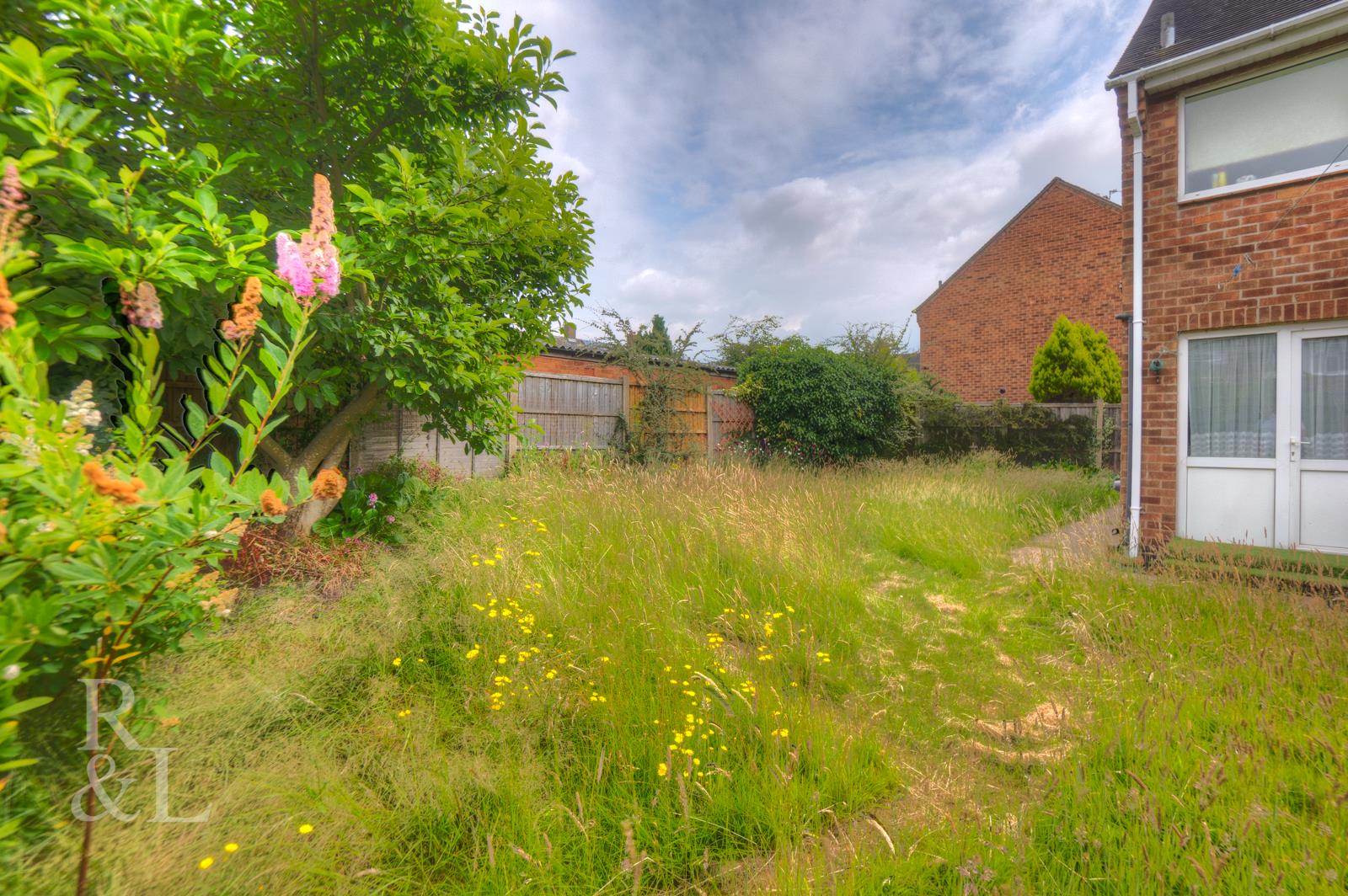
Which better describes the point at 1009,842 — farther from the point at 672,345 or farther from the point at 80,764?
the point at 672,345

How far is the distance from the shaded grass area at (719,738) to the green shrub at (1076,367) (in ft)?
Result: 42.9

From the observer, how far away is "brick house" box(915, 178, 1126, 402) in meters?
17.0

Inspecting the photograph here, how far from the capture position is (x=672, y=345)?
11.1m

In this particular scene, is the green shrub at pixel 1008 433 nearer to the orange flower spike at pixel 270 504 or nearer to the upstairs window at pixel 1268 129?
the upstairs window at pixel 1268 129

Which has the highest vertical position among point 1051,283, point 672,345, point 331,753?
point 1051,283

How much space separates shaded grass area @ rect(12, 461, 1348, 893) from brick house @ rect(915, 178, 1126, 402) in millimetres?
15352

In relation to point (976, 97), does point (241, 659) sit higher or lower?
lower

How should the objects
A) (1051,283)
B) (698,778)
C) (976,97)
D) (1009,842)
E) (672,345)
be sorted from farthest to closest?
(1051,283)
(672,345)
(976,97)
(698,778)
(1009,842)

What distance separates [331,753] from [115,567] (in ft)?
4.64

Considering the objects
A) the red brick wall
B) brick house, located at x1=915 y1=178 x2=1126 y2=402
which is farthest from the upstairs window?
brick house, located at x1=915 y1=178 x2=1126 y2=402

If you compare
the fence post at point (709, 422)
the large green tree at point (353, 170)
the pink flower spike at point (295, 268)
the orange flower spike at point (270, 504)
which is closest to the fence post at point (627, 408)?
the fence post at point (709, 422)

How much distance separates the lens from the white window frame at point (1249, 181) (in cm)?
530

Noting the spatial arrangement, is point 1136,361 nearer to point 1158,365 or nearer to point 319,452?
point 1158,365

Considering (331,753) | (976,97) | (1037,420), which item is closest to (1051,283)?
(1037,420)
